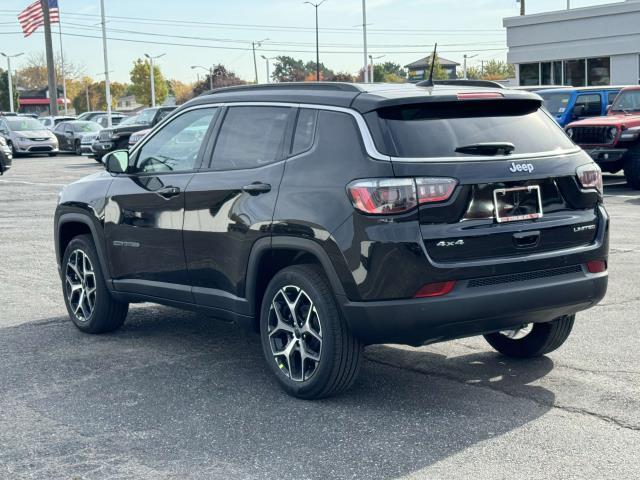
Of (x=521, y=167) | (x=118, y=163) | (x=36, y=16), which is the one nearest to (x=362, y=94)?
(x=521, y=167)

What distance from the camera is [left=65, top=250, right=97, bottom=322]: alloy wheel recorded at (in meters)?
7.31

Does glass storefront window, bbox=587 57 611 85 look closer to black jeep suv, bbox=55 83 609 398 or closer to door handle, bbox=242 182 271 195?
black jeep suv, bbox=55 83 609 398

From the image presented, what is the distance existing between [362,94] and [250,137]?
0.87 m

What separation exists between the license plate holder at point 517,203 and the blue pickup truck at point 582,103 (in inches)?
670

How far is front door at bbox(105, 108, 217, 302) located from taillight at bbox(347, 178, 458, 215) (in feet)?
5.37

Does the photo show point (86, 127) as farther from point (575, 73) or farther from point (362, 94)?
point (362, 94)

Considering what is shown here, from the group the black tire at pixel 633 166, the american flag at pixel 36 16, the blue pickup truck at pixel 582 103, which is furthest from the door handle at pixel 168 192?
the american flag at pixel 36 16

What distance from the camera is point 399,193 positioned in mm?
4957

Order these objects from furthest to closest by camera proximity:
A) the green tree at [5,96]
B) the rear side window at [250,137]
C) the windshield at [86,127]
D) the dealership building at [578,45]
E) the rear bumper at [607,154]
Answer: the green tree at [5,96] < the dealership building at [578,45] < the windshield at [86,127] < the rear bumper at [607,154] < the rear side window at [250,137]

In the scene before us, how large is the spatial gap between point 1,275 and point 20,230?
4.23 metres

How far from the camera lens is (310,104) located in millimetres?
5617

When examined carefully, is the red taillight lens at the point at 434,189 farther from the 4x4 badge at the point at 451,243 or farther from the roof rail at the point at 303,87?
the roof rail at the point at 303,87

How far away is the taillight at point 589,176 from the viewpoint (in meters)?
5.52

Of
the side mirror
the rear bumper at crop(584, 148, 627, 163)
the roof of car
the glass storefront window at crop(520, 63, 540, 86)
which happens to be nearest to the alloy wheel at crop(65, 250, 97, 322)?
the side mirror
